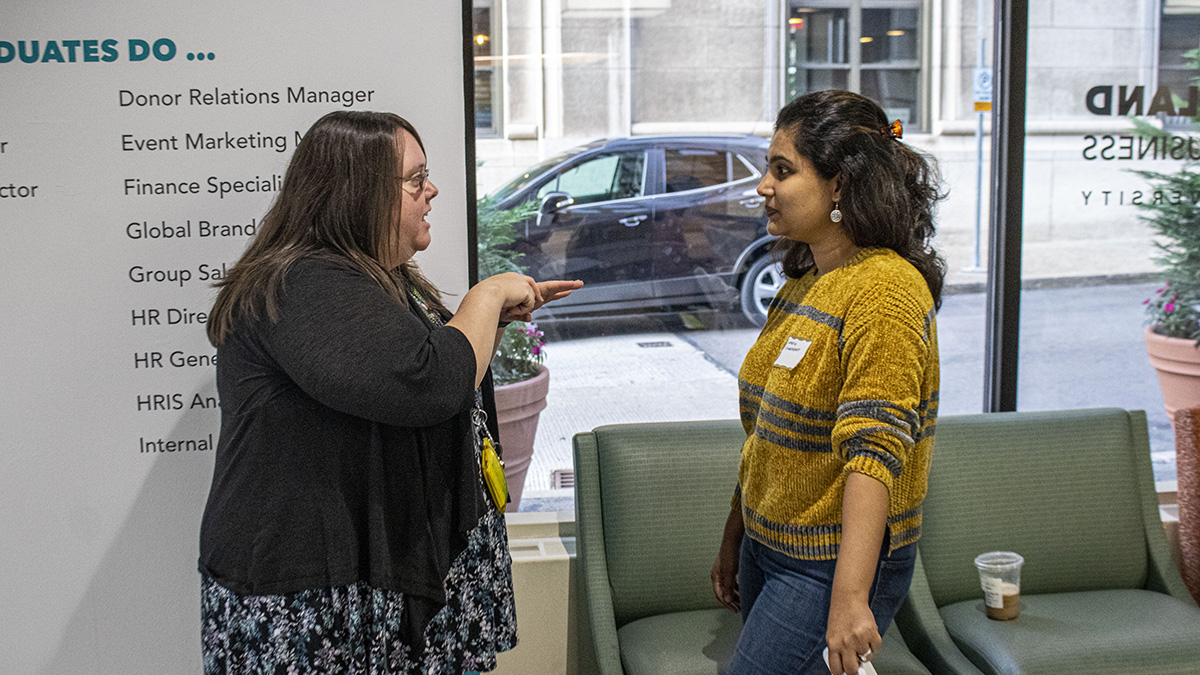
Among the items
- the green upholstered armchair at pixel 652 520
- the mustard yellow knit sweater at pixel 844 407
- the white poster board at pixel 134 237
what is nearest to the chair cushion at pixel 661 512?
the green upholstered armchair at pixel 652 520

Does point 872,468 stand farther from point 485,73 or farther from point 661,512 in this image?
point 485,73

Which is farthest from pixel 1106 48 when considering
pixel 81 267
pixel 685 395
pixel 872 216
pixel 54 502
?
pixel 54 502

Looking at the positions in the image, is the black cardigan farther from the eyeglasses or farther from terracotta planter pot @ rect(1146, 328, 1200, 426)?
terracotta planter pot @ rect(1146, 328, 1200, 426)

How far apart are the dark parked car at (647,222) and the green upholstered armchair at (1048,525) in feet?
2.67

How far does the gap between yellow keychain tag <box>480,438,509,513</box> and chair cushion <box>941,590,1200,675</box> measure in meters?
1.31

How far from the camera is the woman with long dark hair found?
1.40m

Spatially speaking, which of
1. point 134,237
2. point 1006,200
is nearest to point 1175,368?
point 1006,200

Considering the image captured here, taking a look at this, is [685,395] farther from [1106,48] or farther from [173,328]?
[1106,48]

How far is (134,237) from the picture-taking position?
2.20 meters

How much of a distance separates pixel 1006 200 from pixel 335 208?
90.0 inches

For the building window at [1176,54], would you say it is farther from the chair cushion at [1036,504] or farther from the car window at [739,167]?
the car window at [739,167]

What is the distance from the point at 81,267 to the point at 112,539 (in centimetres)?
65

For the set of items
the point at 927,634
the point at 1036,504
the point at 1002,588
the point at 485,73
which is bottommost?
the point at 927,634

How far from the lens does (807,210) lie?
1593 millimetres
